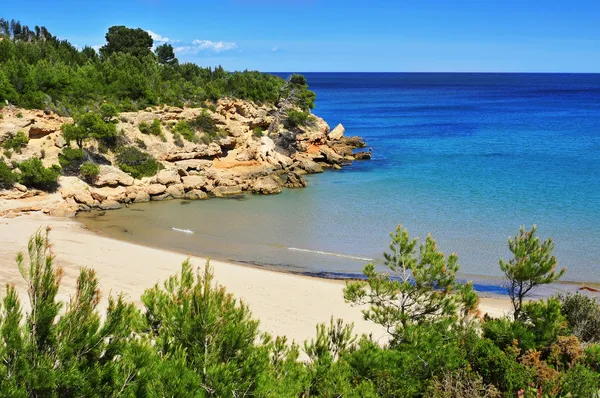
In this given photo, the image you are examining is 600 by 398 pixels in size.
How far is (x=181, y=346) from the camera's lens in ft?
26.6

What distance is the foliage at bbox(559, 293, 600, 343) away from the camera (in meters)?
13.4

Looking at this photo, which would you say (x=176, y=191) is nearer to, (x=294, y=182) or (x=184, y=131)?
(x=184, y=131)

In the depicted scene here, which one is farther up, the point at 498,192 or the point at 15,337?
the point at 498,192

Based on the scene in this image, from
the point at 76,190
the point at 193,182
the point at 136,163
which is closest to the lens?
the point at 76,190

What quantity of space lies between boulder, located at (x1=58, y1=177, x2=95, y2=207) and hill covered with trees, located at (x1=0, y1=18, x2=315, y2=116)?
23.6ft

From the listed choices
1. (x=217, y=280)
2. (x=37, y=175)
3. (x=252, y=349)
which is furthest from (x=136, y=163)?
(x=252, y=349)

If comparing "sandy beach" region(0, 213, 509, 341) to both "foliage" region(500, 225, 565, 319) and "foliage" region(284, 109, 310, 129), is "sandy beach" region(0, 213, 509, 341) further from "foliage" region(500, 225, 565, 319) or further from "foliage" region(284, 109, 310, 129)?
"foliage" region(284, 109, 310, 129)

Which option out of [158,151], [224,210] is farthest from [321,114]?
[224,210]

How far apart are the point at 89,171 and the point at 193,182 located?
637 cm

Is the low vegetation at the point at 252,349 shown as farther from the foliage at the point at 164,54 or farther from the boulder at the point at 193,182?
the foliage at the point at 164,54

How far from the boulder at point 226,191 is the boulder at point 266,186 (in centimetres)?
108

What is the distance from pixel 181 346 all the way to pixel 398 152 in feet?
149

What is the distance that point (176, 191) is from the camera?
33.5 meters

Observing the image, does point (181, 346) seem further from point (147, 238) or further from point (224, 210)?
point (224, 210)
